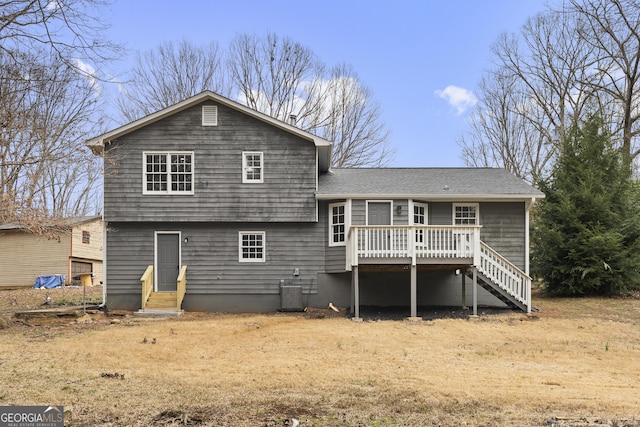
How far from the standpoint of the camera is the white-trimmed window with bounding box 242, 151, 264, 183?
61.4ft

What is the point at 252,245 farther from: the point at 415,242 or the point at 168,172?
the point at 415,242

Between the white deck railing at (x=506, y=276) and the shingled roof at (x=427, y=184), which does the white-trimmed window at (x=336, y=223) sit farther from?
the white deck railing at (x=506, y=276)

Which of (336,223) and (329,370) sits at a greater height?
(336,223)

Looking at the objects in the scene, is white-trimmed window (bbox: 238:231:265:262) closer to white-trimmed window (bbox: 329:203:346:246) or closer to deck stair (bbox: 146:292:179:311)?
white-trimmed window (bbox: 329:203:346:246)

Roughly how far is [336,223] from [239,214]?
3.10m

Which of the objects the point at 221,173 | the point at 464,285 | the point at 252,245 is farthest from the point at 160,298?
the point at 464,285

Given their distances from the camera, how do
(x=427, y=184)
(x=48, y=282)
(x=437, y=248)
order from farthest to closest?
(x=48, y=282) < (x=427, y=184) < (x=437, y=248)

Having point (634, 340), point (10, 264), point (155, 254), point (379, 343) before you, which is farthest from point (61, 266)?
point (634, 340)

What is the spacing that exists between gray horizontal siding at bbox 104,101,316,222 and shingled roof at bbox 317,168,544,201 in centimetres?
105

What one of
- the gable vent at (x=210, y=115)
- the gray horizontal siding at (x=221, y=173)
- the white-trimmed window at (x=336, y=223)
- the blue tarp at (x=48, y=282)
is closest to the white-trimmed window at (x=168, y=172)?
the gray horizontal siding at (x=221, y=173)

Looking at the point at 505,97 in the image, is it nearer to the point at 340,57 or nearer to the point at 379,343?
the point at 340,57

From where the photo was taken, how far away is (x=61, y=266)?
3002 centimetres

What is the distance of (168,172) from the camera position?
18609 millimetres

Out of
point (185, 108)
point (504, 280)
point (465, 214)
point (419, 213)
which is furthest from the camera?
point (465, 214)
